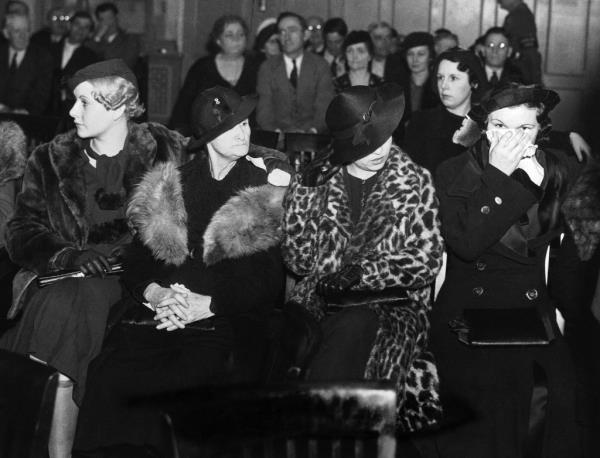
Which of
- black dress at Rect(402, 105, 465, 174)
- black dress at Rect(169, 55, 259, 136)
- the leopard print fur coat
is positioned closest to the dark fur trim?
→ the leopard print fur coat

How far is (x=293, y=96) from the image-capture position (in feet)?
25.0

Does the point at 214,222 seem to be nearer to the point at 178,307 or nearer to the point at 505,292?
the point at 178,307

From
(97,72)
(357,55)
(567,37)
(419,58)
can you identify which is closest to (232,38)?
(357,55)

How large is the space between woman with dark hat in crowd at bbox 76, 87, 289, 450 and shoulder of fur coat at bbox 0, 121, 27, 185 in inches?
36.0

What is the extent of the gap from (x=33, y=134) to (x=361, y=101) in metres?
2.47

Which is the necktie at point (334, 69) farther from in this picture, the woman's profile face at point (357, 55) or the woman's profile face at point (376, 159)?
the woman's profile face at point (376, 159)

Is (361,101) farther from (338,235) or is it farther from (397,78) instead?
(397,78)

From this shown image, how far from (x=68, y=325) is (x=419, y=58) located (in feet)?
15.4

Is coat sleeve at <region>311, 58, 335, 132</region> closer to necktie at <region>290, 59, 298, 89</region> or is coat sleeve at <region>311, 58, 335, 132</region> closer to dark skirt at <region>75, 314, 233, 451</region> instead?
necktie at <region>290, 59, 298, 89</region>

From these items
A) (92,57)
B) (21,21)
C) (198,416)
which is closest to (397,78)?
(92,57)

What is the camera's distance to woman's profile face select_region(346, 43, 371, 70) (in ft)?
26.2

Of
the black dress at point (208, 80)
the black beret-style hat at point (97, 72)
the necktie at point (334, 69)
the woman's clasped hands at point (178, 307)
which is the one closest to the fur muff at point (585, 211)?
the woman's clasped hands at point (178, 307)

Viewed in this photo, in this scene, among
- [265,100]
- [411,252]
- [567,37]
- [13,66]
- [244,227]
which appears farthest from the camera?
[567,37]

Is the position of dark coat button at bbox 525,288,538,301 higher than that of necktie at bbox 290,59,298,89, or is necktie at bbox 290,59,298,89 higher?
necktie at bbox 290,59,298,89
